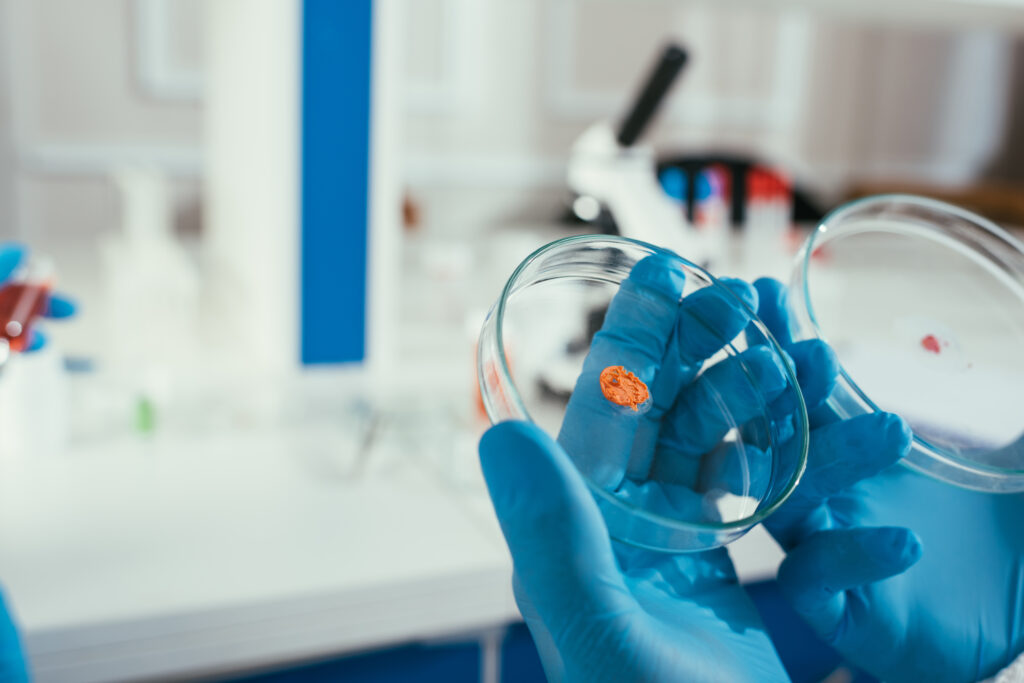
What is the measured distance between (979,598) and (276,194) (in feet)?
2.93

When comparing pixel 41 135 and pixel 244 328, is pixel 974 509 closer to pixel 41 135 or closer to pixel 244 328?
pixel 244 328

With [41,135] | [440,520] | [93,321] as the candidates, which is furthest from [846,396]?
[41,135]

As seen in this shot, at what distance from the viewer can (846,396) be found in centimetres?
63

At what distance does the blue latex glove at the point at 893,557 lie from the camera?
1.97ft

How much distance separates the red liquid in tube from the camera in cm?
80

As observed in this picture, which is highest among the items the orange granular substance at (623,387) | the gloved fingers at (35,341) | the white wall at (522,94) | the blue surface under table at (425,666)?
the white wall at (522,94)

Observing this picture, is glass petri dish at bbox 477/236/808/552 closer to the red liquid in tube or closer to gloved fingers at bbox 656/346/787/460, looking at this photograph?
gloved fingers at bbox 656/346/787/460

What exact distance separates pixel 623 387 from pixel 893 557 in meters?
0.23

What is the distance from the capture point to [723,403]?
0.60 m

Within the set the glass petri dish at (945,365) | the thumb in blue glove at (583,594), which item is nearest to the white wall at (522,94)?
the glass petri dish at (945,365)

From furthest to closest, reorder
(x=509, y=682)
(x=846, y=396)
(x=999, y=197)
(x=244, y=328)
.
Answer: (x=999, y=197)
(x=244, y=328)
(x=509, y=682)
(x=846, y=396)

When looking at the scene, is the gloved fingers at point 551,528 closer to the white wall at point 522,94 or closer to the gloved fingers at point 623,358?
the gloved fingers at point 623,358

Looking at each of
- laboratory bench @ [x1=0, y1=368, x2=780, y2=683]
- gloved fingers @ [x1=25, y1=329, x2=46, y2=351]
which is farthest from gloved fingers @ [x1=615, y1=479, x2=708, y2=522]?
gloved fingers @ [x1=25, y1=329, x2=46, y2=351]

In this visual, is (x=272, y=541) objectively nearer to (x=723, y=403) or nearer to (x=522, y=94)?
(x=723, y=403)
